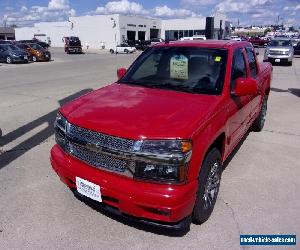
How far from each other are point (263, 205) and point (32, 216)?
2724 millimetres

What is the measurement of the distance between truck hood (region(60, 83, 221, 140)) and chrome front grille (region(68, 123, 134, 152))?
5 centimetres

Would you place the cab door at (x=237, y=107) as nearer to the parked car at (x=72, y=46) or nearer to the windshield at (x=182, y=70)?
the windshield at (x=182, y=70)

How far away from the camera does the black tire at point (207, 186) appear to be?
133 inches

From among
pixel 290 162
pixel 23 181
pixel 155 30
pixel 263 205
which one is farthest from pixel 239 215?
pixel 155 30

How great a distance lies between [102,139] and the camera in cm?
318

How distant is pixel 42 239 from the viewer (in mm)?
3461

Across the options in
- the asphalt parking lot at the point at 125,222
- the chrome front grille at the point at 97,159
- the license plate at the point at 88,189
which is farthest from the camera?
the asphalt parking lot at the point at 125,222

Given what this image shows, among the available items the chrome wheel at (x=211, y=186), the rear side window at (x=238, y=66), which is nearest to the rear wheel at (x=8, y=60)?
the rear side window at (x=238, y=66)

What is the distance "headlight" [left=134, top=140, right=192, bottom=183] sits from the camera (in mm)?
Answer: 2998

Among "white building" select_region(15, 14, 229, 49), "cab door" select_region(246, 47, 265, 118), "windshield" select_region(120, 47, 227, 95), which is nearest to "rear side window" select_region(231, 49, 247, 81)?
"windshield" select_region(120, 47, 227, 95)

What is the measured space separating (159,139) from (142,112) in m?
0.52

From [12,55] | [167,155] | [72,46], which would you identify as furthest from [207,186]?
[72,46]

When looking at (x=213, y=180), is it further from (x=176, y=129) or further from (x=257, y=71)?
(x=257, y=71)

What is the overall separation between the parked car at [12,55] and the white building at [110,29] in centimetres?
3853
